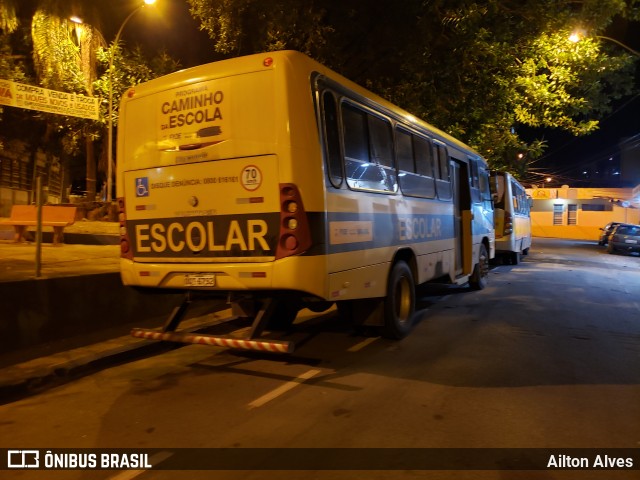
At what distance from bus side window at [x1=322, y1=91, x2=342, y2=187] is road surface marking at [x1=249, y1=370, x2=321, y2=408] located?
6.94ft

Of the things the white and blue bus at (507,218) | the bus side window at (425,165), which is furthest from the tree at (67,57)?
the white and blue bus at (507,218)

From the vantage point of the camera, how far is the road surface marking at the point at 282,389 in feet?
16.3

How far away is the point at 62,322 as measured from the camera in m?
7.00

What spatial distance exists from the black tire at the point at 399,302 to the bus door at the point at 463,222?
3.15m

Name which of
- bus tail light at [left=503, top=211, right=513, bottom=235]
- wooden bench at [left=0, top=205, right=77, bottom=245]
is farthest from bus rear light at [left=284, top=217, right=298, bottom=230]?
bus tail light at [left=503, top=211, right=513, bottom=235]

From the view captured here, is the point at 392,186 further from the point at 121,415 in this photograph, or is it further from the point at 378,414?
the point at 121,415

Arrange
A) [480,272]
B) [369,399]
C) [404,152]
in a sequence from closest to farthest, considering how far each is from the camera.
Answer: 1. [369,399]
2. [404,152]
3. [480,272]

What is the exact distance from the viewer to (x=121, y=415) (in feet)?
15.5

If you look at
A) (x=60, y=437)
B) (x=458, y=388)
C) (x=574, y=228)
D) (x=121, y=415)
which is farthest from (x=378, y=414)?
(x=574, y=228)

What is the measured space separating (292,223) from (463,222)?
6411 millimetres

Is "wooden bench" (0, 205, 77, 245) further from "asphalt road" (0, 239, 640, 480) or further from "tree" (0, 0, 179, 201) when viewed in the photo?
"asphalt road" (0, 239, 640, 480)

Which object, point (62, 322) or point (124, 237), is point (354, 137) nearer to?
point (124, 237)

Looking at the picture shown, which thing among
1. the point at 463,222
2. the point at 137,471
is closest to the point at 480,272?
the point at 463,222

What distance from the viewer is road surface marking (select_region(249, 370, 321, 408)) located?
497 centimetres
